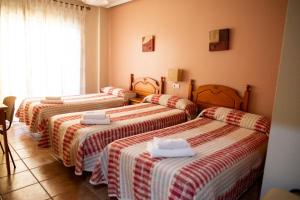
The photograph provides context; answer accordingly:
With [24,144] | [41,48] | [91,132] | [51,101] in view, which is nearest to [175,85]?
[91,132]

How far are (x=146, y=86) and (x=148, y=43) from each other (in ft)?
2.76

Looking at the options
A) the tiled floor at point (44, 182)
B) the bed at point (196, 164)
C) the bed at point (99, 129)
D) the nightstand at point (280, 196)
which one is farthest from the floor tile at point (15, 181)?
the nightstand at point (280, 196)

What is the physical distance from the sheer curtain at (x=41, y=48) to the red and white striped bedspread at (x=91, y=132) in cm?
194

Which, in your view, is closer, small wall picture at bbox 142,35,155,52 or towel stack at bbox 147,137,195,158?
towel stack at bbox 147,137,195,158

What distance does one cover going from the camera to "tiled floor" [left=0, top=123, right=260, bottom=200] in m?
2.08

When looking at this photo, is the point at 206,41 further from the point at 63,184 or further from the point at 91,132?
the point at 63,184

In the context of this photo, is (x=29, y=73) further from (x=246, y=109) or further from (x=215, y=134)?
(x=246, y=109)

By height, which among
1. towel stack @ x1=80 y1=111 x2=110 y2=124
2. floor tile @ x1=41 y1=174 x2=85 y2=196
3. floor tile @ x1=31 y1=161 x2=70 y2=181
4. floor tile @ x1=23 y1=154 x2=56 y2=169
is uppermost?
towel stack @ x1=80 y1=111 x2=110 y2=124

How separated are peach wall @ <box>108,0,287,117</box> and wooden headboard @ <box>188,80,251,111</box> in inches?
3.4

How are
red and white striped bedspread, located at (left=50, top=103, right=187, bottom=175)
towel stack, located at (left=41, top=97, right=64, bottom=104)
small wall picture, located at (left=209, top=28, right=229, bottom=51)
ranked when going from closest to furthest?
1. red and white striped bedspread, located at (left=50, top=103, right=187, bottom=175)
2. small wall picture, located at (left=209, top=28, right=229, bottom=51)
3. towel stack, located at (left=41, top=97, right=64, bottom=104)

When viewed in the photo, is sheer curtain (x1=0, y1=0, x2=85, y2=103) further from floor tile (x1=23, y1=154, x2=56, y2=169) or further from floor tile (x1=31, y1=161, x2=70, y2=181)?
floor tile (x1=31, y1=161, x2=70, y2=181)

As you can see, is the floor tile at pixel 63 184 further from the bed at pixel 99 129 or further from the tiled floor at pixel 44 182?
the bed at pixel 99 129

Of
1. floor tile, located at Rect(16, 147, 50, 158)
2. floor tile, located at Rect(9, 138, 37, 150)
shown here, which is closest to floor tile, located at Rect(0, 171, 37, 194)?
floor tile, located at Rect(16, 147, 50, 158)

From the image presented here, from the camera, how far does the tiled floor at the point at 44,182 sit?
6.81ft
